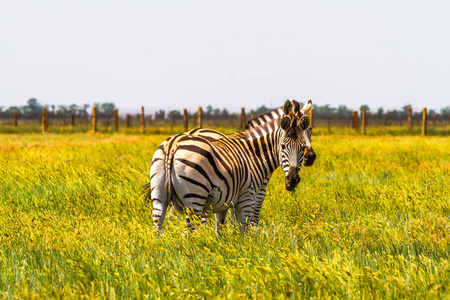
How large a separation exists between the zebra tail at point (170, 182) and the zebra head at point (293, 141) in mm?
1320

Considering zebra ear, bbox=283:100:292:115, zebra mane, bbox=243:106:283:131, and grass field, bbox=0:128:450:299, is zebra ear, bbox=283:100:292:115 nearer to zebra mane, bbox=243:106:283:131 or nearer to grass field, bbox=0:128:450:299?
zebra mane, bbox=243:106:283:131

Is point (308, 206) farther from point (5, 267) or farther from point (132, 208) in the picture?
point (5, 267)

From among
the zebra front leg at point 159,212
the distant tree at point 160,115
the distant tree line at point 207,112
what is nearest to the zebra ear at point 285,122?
the zebra front leg at point 159,212

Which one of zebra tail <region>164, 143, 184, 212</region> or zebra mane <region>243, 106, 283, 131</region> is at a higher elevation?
zebra mane <region>243, 106, 283, 131</region>

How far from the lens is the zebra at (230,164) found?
4.44m

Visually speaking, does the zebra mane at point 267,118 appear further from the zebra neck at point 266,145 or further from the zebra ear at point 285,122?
the zebra ear at point 285,122

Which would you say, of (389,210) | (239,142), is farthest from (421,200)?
(239,142)

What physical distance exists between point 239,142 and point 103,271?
251 cm

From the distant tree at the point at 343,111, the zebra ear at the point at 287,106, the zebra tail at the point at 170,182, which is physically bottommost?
the zebra tail at the point at 170,182

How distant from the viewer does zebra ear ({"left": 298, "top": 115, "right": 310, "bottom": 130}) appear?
16.5 feet

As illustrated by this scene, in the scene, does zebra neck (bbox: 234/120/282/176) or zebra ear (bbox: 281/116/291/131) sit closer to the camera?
zebra ear (bbox: 281/116/291/131)

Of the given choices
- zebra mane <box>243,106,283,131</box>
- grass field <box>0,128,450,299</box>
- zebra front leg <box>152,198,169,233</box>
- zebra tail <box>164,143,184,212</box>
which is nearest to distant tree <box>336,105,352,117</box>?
grass field <box>0,128,450,299</box>

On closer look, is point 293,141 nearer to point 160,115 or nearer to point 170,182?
point 170,182

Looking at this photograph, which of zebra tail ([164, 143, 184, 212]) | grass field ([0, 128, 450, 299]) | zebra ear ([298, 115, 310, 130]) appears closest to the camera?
grass field ([0, 128, 450, 299])
